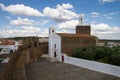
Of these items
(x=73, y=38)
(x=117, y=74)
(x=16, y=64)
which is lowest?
(x=117, y=74)

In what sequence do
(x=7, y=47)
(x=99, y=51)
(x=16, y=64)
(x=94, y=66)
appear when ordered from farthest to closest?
(x=7, y=47)
(x=99, y=51)
(x=94, y=66)
(x=16, y=64)

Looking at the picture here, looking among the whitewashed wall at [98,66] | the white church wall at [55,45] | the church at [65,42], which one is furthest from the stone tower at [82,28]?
the whitewashed wall at [98,66]

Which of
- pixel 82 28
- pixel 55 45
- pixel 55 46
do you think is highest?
pixel 82 28

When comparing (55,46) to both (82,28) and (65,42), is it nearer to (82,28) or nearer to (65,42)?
(65,42)

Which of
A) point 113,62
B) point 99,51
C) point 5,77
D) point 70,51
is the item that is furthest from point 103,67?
point 70,51

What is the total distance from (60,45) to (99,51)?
8.85 m

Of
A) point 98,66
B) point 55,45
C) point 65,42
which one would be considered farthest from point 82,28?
point 98,66

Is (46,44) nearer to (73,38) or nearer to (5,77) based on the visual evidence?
(73,38)

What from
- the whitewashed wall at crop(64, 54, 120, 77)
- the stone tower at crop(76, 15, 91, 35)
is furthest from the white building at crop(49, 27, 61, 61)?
the stone tower at crop(76, 15, 91, 35)

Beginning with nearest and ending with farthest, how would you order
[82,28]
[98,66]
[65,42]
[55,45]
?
[98,66], [65,42], [55,45], [82,28]

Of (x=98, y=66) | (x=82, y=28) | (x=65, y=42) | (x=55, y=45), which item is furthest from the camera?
(x=82, y=28)

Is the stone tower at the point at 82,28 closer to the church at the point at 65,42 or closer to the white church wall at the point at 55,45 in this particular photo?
the church at the point at 65,42

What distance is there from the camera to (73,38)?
1265 inches

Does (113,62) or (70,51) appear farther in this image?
(70,51)
